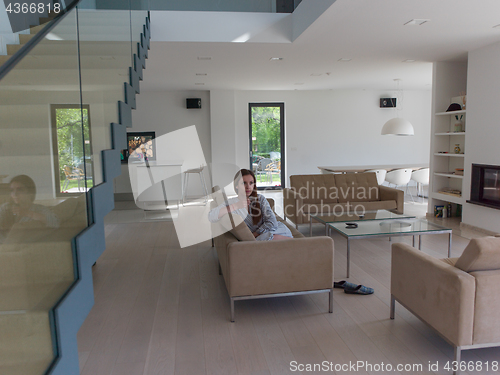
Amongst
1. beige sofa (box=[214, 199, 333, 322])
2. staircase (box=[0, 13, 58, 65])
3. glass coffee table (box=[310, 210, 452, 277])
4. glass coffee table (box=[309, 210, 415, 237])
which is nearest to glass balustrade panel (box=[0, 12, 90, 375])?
staircase (box=[0, 13, 58, 65])

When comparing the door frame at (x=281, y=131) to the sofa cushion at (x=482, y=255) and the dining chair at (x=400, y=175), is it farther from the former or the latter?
the sofa cushion at (x=482, y=255)

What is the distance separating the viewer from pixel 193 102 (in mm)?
9242

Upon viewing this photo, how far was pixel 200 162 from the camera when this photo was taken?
31.2 ft

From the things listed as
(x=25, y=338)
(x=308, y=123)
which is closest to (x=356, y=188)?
(x=308, y=123)

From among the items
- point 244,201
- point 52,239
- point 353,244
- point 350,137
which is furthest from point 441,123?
point 52,239

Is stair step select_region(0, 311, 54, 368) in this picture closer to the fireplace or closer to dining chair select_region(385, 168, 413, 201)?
the fireplace

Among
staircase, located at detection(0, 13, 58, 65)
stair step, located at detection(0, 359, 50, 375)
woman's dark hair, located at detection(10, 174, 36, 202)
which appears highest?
staircase, located at detection(0, 13, 58, 65)

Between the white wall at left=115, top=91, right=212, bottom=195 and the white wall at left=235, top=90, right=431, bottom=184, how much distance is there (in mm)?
872

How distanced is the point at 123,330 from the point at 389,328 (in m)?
1.95

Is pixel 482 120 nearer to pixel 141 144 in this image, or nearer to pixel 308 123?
pixel 308 123

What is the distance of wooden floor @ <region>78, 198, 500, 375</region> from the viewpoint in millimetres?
2324

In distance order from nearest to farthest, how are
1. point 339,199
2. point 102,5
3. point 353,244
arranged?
point 102,5 < point 353,244 < point 339,199

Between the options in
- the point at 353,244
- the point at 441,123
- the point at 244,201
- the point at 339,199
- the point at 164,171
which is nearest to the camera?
the point at 244,201

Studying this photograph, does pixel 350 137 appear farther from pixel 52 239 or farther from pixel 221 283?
pixel 52 239
